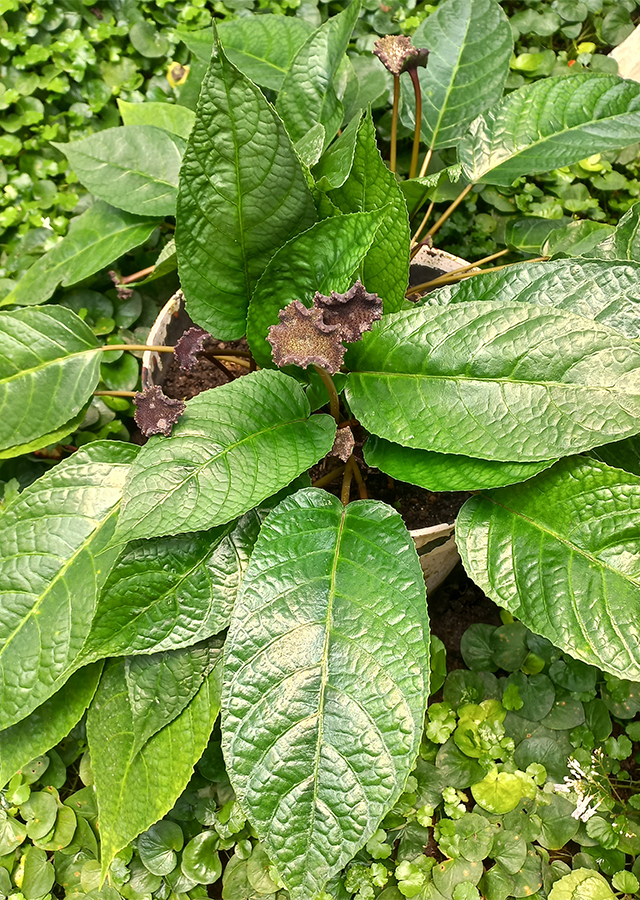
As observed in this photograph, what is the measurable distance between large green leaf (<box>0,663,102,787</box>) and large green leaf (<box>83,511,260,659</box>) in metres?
0.20

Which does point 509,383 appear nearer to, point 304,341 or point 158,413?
point 304,341

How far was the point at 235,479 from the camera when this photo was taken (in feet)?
2.76

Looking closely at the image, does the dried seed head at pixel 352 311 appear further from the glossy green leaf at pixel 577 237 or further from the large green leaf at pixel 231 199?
the glossy green leaf at pixel 577 237

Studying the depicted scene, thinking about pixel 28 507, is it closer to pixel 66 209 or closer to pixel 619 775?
pixel 66 209

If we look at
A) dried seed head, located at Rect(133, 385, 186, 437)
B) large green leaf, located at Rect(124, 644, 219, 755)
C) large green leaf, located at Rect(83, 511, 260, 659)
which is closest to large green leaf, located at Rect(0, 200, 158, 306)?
dried seed head, located at Rect(133, 385, 186, 437)

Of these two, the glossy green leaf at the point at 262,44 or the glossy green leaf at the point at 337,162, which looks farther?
the glossy green leaf at the point at 262,44

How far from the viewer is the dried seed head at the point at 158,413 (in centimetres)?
87

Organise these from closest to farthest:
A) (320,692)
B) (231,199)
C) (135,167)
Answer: (320,692) < (231,199) < (135,167)

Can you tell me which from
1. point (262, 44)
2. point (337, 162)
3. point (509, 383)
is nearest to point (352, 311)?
point (509, 383)

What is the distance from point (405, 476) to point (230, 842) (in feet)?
2.48

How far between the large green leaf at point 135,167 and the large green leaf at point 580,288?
666 mm

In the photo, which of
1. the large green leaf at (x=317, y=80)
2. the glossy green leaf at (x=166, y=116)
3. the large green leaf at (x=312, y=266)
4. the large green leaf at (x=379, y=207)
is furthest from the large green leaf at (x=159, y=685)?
the glossy green leaf at (x=166, y=116)

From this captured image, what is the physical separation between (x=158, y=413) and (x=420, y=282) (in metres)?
0.73

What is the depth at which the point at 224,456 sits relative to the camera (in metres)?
0.86
